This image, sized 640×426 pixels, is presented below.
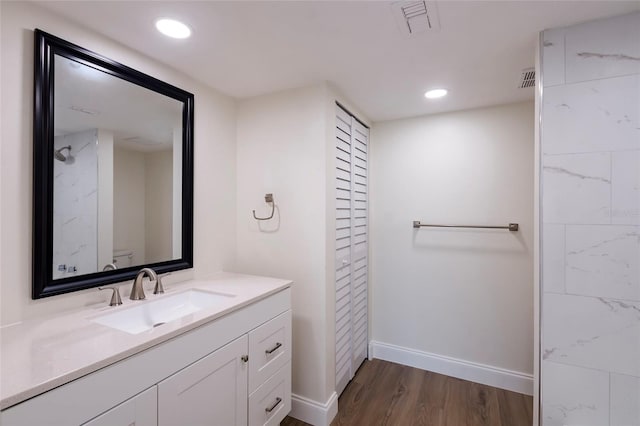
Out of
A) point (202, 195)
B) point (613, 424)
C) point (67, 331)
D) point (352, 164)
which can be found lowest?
point (613, 424)

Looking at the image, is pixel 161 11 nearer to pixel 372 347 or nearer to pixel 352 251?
pixel 352 251

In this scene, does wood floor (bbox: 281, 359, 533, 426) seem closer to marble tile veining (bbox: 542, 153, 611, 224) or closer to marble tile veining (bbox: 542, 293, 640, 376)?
marble tile veining (bbox: 542, 293, 640, 376)

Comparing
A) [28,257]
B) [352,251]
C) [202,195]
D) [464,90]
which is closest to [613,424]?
[352,251]

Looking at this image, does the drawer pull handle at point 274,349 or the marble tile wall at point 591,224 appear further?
the drawer pull handle at point 274,349

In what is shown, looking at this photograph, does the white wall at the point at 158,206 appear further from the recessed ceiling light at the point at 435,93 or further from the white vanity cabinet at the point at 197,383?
the recessed ceiling light at the point at 435,93

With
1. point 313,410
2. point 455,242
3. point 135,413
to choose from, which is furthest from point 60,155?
point 455,242

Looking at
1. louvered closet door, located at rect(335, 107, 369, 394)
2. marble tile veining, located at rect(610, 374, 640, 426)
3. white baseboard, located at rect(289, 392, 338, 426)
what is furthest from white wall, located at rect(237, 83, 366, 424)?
marble tile veining, located at rect(610, 374, 640, 426)

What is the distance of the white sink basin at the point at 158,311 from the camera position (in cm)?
131

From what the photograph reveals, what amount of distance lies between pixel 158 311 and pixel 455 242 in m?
2.13

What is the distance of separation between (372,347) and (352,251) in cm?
103

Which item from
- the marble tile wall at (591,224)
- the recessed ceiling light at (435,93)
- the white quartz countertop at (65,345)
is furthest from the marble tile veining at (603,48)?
the white quartz countertop at (65,345)

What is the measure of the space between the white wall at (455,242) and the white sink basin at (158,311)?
1604 millimetres

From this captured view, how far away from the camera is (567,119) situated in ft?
4.39

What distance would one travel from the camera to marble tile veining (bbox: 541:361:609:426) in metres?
1.27
